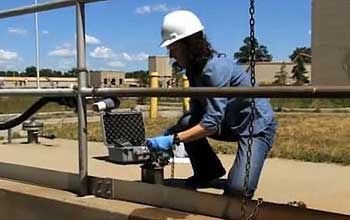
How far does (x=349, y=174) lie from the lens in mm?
7828

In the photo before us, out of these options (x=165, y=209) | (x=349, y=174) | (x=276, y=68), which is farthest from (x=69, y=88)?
(x=349, y=174)

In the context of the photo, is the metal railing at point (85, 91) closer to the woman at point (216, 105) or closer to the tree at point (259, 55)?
the woman at point (216, 105)

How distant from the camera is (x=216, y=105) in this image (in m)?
3.63

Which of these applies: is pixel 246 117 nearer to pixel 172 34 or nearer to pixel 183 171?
pixel 172 34

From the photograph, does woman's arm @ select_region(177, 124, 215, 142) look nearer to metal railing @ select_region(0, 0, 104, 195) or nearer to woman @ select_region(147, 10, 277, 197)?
woman @ select_region(147, 10, 277, 197)

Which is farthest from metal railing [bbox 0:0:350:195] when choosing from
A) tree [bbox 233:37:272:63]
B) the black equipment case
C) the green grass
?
the black equipment case

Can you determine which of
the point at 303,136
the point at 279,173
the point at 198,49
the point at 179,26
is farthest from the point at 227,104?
the point at 303,136

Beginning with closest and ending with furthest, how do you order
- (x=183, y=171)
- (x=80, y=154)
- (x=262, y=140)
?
(x=262, y=140) → (x=80, y=154) → (x=183, y=171)

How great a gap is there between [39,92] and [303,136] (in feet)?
29.3

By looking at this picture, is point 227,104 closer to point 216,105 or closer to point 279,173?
point 216,105

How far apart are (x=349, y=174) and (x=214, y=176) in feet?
12.2

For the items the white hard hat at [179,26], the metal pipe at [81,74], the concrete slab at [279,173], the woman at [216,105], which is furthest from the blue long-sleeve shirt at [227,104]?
the concrete slab at [279,173]

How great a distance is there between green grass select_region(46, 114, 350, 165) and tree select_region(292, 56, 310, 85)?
1.57 m

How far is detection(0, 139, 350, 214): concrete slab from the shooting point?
20.2 feet
